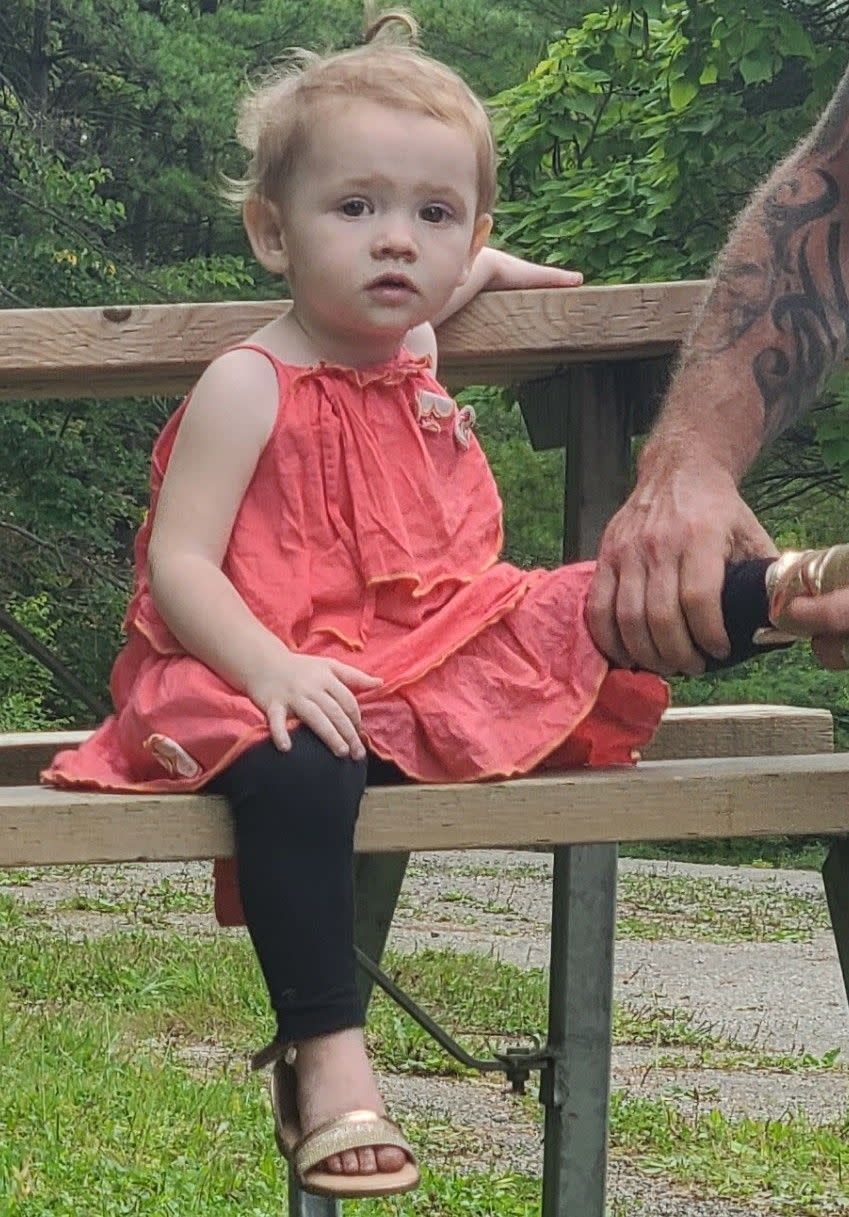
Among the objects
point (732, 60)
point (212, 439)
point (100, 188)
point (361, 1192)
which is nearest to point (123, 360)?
point (212, 439)

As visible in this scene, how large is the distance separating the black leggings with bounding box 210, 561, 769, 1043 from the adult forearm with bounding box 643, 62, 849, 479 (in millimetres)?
563

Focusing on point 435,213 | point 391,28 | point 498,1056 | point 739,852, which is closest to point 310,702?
point 435,213

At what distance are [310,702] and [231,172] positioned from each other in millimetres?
14079

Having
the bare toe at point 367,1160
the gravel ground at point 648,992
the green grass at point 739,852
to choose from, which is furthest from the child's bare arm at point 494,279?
the green grass at point 739,852

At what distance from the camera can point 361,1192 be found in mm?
1789

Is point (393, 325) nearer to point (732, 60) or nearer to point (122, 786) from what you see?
point (122, 786)

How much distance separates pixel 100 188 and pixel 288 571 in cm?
1465

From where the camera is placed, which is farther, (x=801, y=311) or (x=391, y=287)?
(x=801, y=311)

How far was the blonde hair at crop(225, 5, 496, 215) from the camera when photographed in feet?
6.90

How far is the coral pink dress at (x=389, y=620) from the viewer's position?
2.00 meters

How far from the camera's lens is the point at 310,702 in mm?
1884

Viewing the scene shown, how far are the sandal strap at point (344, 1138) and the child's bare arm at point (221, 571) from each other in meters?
0.32

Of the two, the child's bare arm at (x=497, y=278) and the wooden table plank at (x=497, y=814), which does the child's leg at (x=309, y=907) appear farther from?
the child's bare arm at (x=497, y=278)

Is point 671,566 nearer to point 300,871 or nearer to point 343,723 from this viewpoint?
point 343,723
